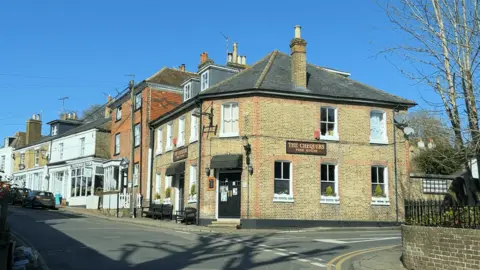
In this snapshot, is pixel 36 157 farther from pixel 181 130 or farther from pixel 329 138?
pixel 329 138

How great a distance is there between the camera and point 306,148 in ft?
79.3

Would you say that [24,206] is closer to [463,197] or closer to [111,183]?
[111,183]

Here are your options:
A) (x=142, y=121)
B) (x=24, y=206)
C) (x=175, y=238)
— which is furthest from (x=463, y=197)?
(x=24, y=206)

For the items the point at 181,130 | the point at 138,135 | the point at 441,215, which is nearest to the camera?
the point at 441,215

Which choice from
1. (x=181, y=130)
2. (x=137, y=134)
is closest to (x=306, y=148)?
(x=181, y=130)

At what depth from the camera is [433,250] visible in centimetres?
1019

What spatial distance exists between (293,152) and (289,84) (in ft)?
12.1

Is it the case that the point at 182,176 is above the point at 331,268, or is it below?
above

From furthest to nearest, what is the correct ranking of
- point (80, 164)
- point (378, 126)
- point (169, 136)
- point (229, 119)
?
point (80, 164)
point (169, 136)
point (378, 126)
point (229, 119)

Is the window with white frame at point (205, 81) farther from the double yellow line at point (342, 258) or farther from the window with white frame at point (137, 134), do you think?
the double yellow line at point (342, 258)

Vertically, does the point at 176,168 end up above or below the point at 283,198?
above

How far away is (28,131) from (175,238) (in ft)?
147

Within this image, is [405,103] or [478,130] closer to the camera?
[478,130]

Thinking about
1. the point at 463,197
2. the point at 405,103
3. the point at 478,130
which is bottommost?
the point at 463,197
